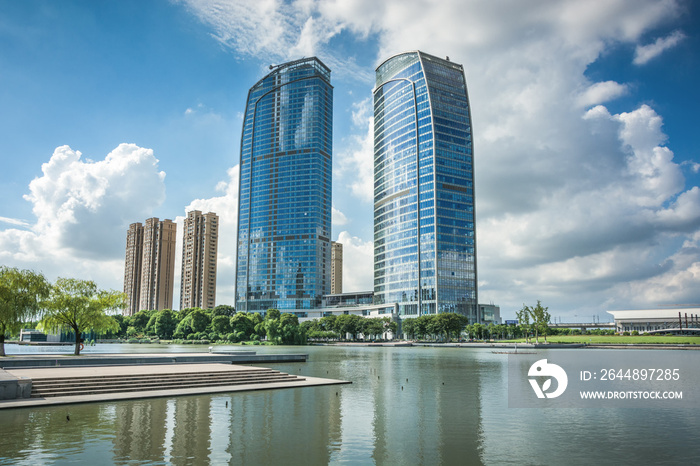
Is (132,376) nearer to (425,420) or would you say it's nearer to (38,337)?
(425,420)

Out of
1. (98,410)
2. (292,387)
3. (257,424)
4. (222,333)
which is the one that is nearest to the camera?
(257,424)

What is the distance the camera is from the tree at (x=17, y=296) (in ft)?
188

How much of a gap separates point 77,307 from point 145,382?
33.8m

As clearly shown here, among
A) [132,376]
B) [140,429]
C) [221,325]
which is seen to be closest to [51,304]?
[132,376]

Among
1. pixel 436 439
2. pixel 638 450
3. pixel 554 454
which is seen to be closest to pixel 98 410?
pixel 436 439

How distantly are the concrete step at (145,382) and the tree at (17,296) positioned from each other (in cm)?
2693

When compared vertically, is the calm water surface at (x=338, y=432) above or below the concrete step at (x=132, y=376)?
below

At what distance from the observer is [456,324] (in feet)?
577

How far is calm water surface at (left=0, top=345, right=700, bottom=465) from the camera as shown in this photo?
69.4 feet

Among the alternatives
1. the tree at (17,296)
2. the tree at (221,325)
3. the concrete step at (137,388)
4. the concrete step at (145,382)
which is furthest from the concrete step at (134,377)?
the tree at (221,325)

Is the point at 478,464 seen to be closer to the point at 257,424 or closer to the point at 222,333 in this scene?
the point at 257,424

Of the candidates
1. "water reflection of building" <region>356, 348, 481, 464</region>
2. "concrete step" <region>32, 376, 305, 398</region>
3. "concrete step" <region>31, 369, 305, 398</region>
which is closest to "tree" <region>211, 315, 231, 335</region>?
"water reflection of building" <region>356, 348, 481, 464</region>

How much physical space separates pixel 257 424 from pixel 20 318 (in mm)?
46718

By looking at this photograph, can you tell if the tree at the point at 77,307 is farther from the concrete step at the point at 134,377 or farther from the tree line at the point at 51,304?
the concrete step at the point at 134,377
